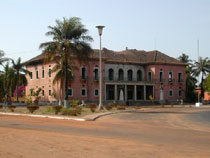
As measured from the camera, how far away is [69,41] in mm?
31984

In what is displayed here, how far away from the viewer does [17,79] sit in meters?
51.7

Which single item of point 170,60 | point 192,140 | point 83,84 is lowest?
point 192,140

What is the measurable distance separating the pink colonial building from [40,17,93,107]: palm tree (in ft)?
62.5

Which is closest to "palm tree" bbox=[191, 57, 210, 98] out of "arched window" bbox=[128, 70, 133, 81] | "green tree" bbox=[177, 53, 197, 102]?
"green tree" bbox=[177, 53, 197, 102]

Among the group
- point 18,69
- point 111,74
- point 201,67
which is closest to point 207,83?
point 201,67

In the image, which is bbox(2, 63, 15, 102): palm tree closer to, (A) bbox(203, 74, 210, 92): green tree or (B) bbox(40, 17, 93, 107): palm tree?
A: (B) bbox(40, 17, 93, 107): palm tree

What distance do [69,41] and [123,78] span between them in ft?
97.4

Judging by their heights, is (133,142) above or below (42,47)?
below

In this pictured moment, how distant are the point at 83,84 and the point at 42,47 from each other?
2291 cm

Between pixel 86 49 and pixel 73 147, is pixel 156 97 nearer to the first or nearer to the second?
pixel 86 49

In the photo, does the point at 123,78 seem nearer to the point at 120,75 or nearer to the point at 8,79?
the point at 120,75

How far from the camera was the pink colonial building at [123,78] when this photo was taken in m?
54.4

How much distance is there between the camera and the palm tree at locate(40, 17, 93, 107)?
3225cm

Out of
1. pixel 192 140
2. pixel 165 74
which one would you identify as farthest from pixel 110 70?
pixel 192 140
